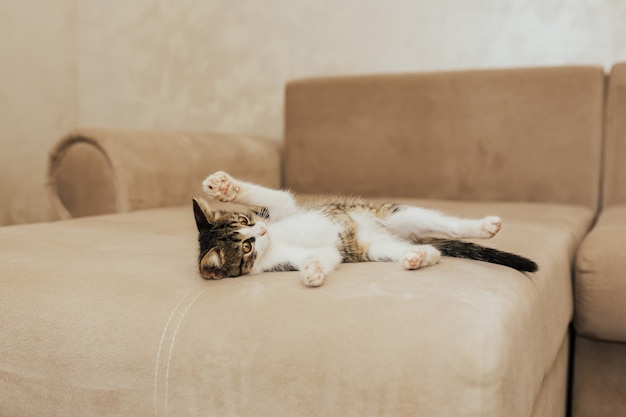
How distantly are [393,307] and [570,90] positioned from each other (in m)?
1.58

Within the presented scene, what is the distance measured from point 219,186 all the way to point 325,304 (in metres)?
0.36

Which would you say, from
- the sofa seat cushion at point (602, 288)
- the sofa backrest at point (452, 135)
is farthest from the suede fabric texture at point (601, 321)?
the sofa backrest at point (452, 135)

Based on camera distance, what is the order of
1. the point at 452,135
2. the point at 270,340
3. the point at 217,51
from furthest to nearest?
the point at 217,51 < the point at 452,135 < the point at 270,340

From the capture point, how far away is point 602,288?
122 centimetres

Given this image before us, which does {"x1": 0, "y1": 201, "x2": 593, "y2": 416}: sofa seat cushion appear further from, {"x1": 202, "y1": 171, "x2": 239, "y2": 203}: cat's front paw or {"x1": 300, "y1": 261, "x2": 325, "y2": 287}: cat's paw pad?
{"x1": 202, "y1": 171, "x2": 239, "y2": 203}: cat's front paw

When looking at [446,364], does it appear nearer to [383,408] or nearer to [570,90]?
[383,408]

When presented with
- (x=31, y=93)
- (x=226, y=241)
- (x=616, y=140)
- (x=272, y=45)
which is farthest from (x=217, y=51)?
(x=226, y=241)

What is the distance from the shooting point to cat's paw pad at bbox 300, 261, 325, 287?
0.85 metres

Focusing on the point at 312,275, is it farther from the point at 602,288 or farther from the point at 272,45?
the point at 272,45

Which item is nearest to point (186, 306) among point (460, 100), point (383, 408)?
point (383, 408)

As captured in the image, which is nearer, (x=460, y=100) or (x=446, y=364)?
(x=446, y=364)

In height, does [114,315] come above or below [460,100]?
below

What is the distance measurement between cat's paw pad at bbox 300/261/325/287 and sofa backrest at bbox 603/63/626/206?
1527 mm

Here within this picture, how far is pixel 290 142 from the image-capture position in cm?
248
